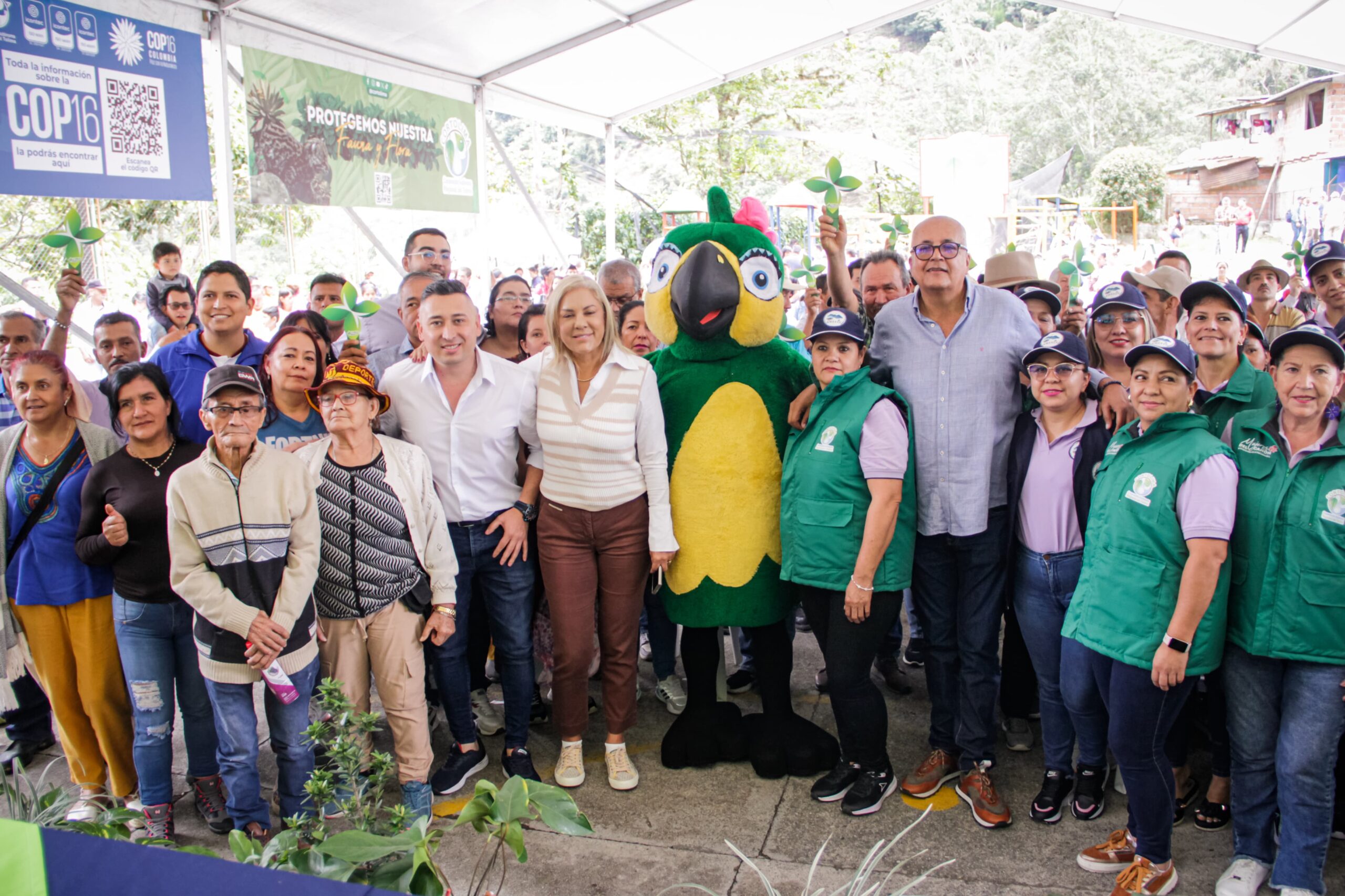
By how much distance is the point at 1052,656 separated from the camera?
118 inches

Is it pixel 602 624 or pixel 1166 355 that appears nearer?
pixel 1166 355

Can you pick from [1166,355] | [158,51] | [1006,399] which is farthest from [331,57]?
[1166,355]

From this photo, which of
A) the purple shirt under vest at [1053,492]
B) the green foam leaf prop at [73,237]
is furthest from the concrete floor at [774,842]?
the green foam leaf prop at [73,237]

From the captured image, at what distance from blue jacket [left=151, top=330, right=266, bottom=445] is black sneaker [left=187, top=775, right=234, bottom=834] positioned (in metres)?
1.17

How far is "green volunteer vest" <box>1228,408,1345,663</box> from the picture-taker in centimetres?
235

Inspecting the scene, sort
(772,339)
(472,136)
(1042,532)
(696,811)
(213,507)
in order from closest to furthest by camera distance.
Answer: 1. (213,507)
2. (1042,532)
3. (696,811)
4. (772,339)
5. (472,136)

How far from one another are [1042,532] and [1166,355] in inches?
27.6

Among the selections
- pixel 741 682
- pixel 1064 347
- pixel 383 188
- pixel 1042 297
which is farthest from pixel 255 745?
pixel 383 188

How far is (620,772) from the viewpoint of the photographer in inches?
133

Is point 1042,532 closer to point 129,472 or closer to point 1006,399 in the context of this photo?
point 1006,399

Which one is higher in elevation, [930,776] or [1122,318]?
[1122,318]

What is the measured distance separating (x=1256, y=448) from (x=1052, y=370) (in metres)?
0.59

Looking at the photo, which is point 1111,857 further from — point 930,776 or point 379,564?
point 379,564

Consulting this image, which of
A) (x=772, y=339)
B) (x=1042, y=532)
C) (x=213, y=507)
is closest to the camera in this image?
(x=213, y=507)
